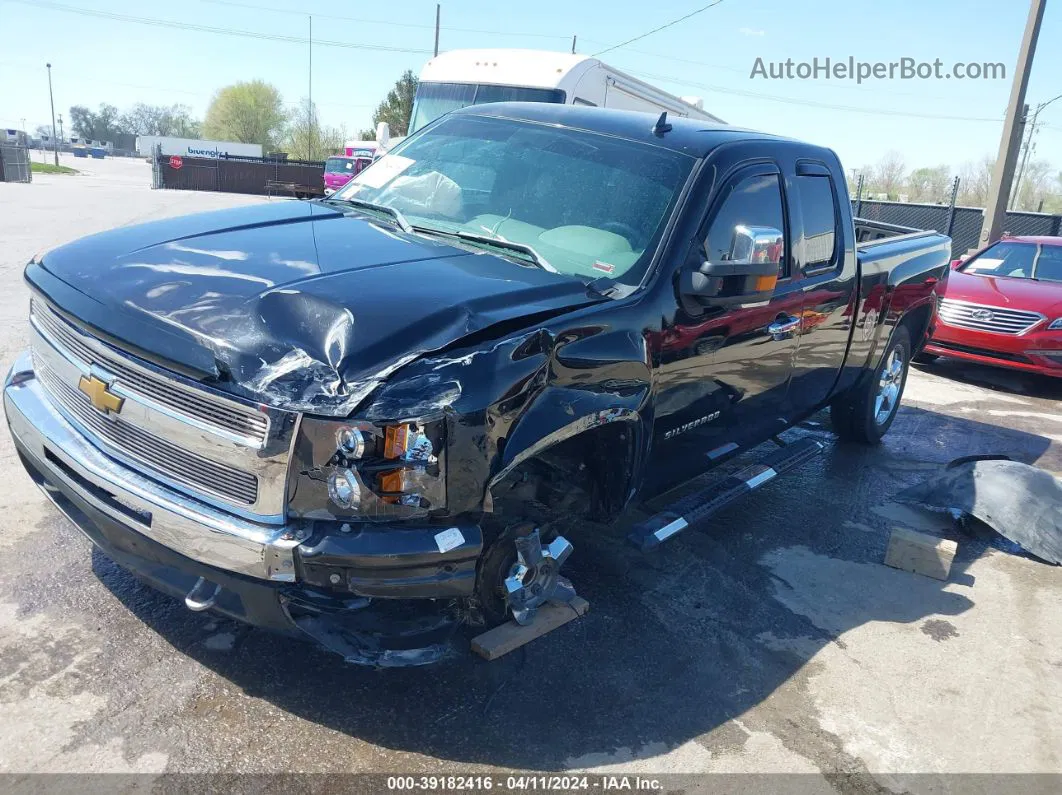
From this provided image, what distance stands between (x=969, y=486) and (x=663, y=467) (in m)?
2.62

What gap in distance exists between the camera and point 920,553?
4547 millimetres

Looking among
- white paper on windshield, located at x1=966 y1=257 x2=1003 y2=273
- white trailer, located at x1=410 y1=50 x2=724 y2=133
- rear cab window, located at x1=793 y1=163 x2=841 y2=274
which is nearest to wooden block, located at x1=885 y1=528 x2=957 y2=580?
rear cab window, located at x1=793 y1=163 x2=841 y2=274

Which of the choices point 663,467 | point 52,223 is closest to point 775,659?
point 663,467

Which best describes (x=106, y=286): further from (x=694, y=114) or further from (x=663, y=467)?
(x=694, y=114)

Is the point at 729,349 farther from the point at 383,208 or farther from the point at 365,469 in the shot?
the point at 365,469

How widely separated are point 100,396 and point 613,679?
7.01ft

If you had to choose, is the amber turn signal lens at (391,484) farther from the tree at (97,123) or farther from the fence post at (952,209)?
the tree at (97,123)

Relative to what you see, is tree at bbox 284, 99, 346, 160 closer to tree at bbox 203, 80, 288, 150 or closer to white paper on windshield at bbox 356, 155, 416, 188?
tree at bbox 203, 80, 288, 150

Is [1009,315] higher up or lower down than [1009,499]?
higher up

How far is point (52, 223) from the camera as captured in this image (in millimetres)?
15320

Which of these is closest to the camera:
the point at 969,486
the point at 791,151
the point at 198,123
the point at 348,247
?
the point at 348,247

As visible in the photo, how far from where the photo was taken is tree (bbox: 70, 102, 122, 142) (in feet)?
457

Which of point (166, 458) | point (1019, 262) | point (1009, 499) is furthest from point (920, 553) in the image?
point (1019, 262)

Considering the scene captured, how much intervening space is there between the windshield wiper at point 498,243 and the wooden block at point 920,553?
2.63 meters
